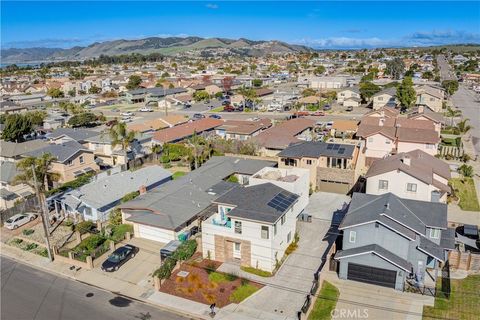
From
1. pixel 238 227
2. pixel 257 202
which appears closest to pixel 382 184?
pixel 257 202

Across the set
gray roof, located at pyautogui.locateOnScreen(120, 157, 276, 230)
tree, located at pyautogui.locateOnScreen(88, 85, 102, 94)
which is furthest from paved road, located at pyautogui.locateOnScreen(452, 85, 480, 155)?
tree, located at pyautogui.locateOnScreen(88, 85, 102, 94)

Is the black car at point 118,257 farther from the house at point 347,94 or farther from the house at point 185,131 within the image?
the house at point 347,94

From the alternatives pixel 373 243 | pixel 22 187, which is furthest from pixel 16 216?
pixel 373 243

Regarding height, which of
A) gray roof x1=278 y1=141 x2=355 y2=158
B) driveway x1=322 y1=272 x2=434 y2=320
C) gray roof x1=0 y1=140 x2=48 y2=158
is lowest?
driveway x1=322 y1=272 x2=434 y2=320

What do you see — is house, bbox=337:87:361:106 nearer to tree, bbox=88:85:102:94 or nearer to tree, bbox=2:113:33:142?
tree, bbox=2:113:33:142

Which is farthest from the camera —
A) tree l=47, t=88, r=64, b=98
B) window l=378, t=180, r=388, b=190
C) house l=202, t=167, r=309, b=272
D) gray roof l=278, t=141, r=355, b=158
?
tree l=47, t=88, r=64, b=98

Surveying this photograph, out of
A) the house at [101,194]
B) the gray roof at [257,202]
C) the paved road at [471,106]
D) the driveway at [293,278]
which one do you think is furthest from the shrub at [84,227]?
the paved road at [471,106]

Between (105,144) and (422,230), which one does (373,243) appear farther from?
(105,144)
